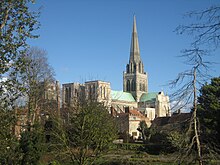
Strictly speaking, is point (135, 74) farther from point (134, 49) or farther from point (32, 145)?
point (32, 145)

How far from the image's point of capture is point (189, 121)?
6.93 metres

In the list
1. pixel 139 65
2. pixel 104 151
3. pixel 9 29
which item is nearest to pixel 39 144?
pixel 104 151

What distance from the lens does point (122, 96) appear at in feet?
399

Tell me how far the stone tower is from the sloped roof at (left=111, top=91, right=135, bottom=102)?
423 cm

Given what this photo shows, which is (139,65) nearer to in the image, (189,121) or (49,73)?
(49,73)

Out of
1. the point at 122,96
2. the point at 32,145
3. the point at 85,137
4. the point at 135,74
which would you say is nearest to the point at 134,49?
the point at 135,74

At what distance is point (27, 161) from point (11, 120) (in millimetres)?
12581

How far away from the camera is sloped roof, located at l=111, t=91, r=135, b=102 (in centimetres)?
11625

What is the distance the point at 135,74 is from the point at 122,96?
1432cm

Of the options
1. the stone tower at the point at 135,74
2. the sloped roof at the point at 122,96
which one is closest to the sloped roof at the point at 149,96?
the stone tower at the point at 135,74

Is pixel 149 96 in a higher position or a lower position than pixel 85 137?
higher

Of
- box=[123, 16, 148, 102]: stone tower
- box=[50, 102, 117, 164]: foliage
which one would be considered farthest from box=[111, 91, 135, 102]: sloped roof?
box=[50, 102, 117, 164]: foliage

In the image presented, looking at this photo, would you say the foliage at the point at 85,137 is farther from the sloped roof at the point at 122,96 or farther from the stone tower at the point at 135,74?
the stone tower at the point at 135,74

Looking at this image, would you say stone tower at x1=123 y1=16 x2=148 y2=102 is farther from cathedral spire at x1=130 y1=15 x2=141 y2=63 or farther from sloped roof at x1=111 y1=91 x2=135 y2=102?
sloped roof at x1=111 y1=91 x2=135 y2=102
